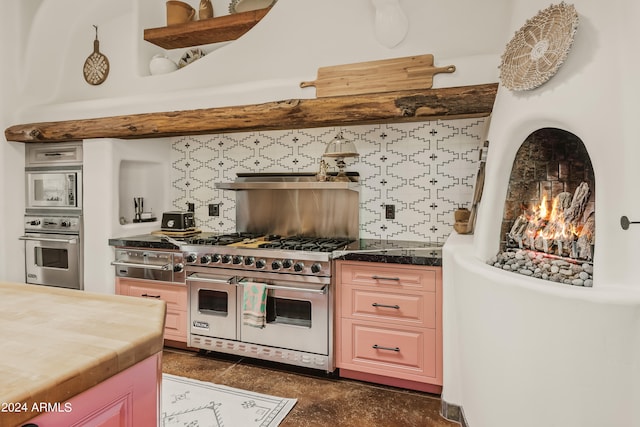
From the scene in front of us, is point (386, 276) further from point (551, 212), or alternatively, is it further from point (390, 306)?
point (551, 212)

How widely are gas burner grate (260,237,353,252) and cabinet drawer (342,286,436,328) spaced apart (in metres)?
0.36

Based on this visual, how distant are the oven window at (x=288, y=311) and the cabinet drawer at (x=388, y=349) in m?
0.30

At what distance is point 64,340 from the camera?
3.10ft

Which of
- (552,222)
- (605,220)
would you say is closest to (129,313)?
(605,220)

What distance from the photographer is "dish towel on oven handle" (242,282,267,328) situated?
290 centimetres

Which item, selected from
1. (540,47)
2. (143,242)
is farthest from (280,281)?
(540,47)

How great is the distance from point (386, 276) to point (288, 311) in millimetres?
809

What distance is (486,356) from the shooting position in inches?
74.5

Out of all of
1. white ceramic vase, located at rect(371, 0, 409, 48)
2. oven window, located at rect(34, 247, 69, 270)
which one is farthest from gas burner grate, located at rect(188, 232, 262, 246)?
white ceramic vase, located at rect(371, 0, 409, 48)

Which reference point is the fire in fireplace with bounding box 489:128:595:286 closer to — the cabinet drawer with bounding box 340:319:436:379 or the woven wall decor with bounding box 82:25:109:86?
→ the cabinet drawer with bounding box 340:319:436:379

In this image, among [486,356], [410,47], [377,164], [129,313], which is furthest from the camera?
[377,164]

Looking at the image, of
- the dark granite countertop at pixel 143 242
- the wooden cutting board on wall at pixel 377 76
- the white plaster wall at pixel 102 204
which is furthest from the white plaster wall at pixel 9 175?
the wooden cutting board on wall at pixel 377 76

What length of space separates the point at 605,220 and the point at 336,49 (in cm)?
220

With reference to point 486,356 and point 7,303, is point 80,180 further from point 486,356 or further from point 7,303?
point 486,356
